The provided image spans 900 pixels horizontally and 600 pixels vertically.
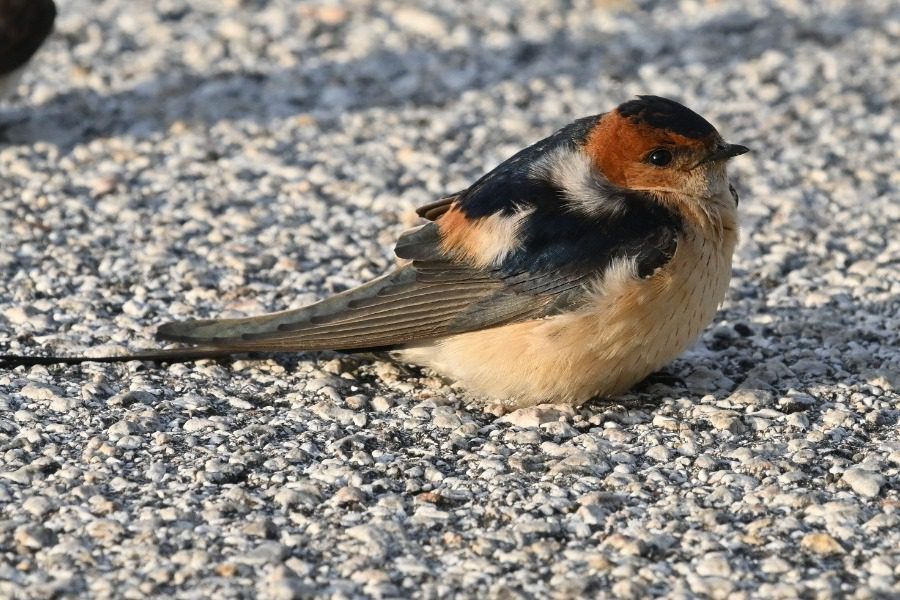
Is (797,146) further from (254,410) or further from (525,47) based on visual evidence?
(254,410)

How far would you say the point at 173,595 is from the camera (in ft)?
10.5

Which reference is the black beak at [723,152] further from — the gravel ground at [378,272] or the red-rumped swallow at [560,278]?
the gravel ground at [378,272]

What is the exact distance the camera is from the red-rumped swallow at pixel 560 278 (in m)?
4.14

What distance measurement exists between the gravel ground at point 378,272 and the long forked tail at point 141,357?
0.14 ft

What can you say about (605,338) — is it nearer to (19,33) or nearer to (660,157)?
(660,157)

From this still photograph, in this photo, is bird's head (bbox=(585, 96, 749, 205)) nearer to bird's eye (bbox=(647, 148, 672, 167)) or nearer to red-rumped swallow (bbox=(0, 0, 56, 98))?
bird's eye (bbox=(647, 148, 672, 167))

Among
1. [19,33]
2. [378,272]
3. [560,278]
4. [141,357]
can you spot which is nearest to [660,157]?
[560,278]

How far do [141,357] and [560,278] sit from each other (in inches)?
52.9

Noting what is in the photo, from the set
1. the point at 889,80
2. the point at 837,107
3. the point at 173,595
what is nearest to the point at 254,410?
the point at 173,595

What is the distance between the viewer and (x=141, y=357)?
4.48 m

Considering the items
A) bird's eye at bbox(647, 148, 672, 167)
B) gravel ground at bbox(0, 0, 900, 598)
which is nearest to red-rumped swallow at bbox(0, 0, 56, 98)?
gravel ground at bbox(0, 0, 900, 598)

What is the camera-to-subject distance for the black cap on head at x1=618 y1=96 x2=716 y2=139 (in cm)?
431

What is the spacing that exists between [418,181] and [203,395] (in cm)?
209

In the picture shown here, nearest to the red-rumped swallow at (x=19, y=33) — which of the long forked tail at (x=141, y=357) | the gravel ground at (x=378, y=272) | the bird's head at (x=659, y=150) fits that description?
the gravel ground at (x=378, y=272)
